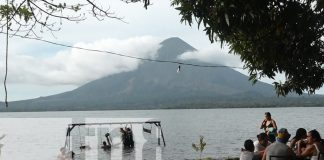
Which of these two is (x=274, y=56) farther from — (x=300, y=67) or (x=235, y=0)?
(x=235, y=0)

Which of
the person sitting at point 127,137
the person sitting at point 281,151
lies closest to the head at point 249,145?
the person sitting at point 281,151

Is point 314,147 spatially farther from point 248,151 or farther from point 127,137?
point 127,137

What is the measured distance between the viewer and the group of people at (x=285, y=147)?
10250 mm

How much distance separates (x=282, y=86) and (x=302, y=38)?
3.84 meters

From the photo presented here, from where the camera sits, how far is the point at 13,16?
733cm

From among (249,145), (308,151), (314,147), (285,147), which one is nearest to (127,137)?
(249,145)

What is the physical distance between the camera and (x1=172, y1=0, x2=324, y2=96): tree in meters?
9.79

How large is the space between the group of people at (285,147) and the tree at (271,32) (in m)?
1.76

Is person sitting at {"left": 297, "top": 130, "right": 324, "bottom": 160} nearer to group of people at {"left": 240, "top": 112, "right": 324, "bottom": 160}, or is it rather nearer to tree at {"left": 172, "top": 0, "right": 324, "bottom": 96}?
group of people at {"left": 240, "top": 112, "right": 324, "bottom": 160}

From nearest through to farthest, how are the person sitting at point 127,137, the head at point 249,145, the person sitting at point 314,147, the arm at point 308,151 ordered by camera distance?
the person sitting at point 314,147
the arm at point 308,151
the head at point 249,145
the person sitting at point 127,137

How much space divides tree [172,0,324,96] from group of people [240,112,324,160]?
1.76m

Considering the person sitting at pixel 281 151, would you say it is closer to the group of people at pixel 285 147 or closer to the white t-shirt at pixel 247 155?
the group of people at pixel 285 147

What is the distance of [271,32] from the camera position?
1161 centimetres

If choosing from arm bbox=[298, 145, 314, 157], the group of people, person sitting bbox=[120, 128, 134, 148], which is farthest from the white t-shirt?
person sitting bbox=[120, 128, 134, 148]
